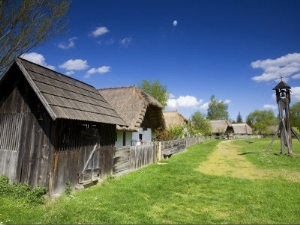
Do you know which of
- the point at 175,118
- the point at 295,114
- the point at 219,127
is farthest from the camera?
the point at 295,114

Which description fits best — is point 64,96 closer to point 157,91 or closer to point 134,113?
point 134,113

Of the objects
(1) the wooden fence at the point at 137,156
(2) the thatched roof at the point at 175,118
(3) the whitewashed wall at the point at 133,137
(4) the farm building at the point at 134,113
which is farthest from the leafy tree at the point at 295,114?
(1) the wooden fence at the point at 137,156

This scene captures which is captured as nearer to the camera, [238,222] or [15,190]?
[238,222]

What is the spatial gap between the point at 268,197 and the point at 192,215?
366 centimetres

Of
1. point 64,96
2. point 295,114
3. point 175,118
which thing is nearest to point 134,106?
point 64,96

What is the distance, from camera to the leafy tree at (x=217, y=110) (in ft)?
332

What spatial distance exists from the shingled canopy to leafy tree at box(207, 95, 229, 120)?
93751 millimetres

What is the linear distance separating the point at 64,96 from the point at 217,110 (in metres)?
97.9

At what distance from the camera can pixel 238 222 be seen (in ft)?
21.2

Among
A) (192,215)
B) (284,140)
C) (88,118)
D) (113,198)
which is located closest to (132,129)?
(88,118)

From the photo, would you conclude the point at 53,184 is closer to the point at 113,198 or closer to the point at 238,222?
the point at 113,198

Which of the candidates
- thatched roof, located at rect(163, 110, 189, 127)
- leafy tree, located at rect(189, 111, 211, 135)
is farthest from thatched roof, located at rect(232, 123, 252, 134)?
thatched roof, located at rect(163, 110, 189, 127)

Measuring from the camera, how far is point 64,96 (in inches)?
379

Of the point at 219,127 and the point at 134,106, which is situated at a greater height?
the point at 219,127
